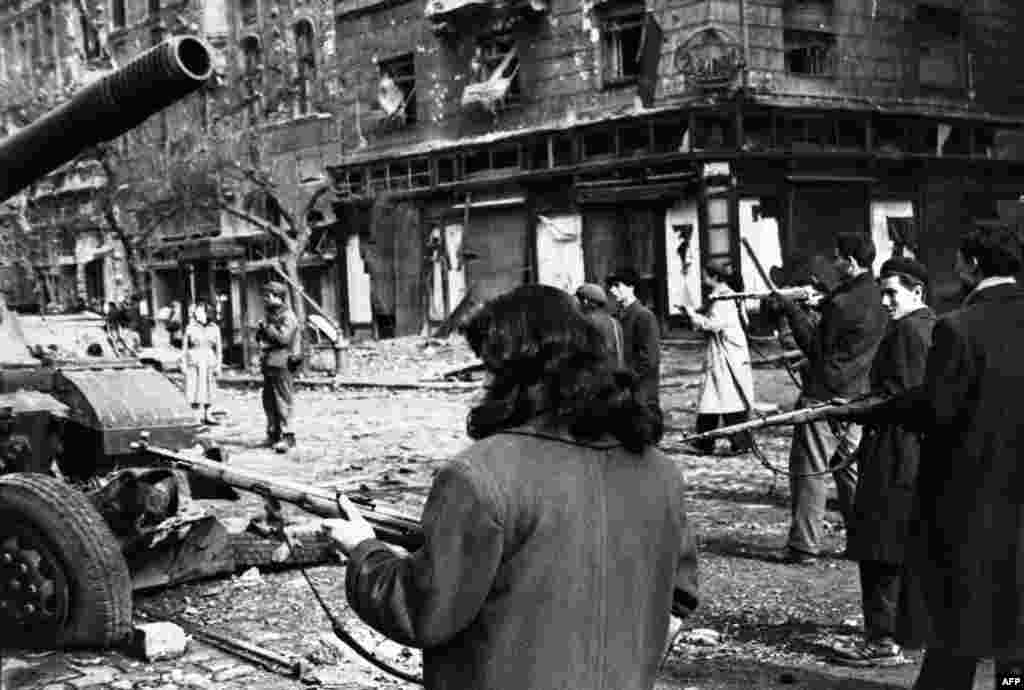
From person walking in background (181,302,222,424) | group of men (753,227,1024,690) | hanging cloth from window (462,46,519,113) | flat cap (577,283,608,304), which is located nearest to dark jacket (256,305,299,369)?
person walking in background (181,302,222,424)

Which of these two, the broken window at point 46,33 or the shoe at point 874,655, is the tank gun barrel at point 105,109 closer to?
the shoe at point 874,655

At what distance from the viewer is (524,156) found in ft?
92.1

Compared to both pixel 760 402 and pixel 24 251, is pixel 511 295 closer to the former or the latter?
pixel 760 402

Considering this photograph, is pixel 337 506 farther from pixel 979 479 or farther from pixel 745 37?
pixel 745 37

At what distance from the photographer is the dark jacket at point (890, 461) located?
6.00 meters

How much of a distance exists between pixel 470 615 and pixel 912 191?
25757 mm

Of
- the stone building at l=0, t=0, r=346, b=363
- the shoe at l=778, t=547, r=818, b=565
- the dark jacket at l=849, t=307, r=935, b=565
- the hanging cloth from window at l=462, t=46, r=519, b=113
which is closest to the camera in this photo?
the dark jacket at l=849, t=307, r=935, b=565

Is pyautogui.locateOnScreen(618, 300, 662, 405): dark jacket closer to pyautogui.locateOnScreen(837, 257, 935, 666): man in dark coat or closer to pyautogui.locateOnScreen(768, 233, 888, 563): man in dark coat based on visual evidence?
pyautogui.locateOnScreen(768, 233, 888, 563): man in dark coat

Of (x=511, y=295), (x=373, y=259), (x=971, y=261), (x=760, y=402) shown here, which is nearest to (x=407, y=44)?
(x=373, y=259)

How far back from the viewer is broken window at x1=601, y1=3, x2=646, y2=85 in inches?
1026

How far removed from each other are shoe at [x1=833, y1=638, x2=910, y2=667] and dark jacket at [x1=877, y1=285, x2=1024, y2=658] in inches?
55.1

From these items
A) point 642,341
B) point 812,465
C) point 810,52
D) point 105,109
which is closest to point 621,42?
point 810,52

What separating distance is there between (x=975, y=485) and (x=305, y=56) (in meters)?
32.5

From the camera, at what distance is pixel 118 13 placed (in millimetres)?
44000
